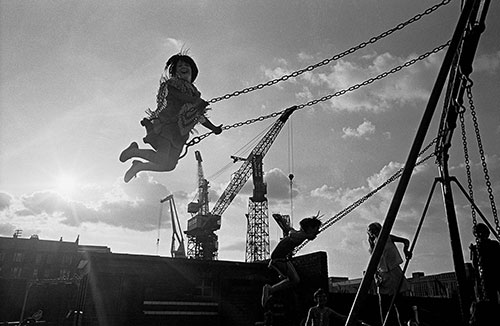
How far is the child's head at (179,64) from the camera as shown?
227 inches

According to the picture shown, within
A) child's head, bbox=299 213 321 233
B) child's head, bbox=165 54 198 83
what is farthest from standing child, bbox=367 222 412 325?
child's head, bbox=165 54 198 83

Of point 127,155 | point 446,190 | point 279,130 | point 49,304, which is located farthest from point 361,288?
point 279,130

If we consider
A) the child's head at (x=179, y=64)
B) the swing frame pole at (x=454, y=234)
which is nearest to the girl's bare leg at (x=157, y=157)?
the child's head at (x=179, y=64)

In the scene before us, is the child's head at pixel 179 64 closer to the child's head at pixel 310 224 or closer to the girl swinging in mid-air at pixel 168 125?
the girl swinging in mid-air at pixel 168 125

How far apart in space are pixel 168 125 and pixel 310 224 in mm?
3011

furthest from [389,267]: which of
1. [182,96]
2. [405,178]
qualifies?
[405,178]

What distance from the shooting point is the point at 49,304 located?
24.6m

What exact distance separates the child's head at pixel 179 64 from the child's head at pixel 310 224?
3.03 metres

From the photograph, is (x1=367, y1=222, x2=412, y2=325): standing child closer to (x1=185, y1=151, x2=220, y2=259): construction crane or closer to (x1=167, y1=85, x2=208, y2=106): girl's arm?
(x1=167, y1=85, x2=208, y2=106): girl's arm

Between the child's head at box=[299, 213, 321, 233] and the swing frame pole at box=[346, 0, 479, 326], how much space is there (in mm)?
4170

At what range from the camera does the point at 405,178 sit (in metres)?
2.37

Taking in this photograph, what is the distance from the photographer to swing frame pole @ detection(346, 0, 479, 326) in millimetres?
2166

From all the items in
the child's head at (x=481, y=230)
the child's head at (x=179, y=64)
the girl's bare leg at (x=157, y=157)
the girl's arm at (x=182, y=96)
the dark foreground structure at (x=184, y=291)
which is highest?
the child's head at (x=179, y=64)

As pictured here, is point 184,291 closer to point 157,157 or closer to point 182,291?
point 182,291
